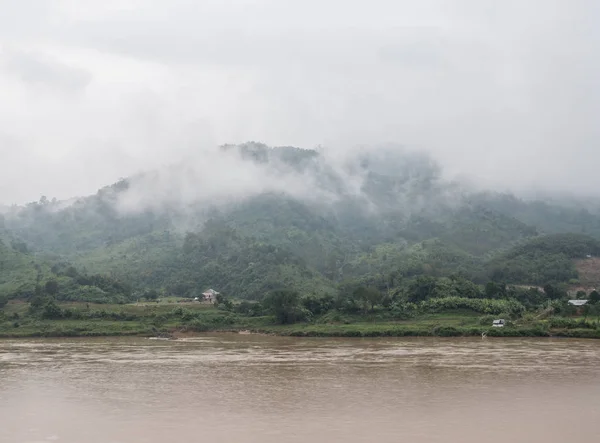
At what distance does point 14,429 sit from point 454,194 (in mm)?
127065

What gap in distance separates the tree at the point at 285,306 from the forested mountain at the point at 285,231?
1621cm

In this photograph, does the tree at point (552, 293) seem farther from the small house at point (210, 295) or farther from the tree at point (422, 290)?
the small house at point (210, 295)

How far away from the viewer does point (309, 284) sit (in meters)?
77.5

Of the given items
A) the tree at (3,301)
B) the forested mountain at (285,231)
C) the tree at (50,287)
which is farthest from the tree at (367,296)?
the tree at (3,301)

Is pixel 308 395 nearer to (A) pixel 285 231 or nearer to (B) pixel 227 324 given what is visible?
(B) pixel 227 324

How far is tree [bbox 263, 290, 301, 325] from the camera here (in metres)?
55.7

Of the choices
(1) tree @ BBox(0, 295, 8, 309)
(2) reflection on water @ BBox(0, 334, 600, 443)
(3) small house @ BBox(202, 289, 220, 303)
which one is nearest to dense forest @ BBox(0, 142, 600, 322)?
(1) tree @ BBox(0, 295, 8, 309)

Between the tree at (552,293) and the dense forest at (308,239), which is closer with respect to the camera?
the tree at (552,293)

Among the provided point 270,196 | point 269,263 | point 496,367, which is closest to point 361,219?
point 270,196

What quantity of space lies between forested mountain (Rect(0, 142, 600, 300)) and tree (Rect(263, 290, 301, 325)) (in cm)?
1621

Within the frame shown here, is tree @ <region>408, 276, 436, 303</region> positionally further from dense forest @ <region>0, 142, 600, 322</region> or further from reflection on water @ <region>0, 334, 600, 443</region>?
reflection on water @ <region>0, 334, 600, 443</region>

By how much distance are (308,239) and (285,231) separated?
15.6 feet

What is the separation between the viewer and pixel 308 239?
352ft

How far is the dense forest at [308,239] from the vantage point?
6994 centimetres
